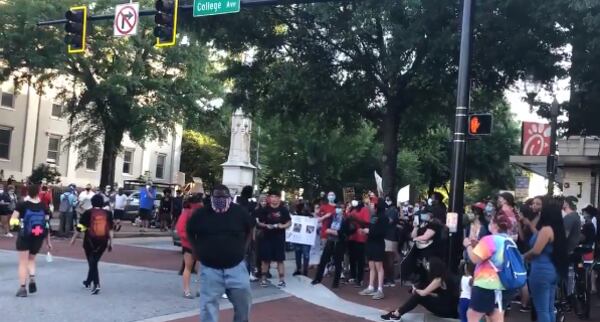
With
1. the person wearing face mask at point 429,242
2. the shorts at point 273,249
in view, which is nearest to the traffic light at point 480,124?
the person wearing face mask at point 429,242

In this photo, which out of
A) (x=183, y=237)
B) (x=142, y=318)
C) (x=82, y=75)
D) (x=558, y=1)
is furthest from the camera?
(x=82, y=75)

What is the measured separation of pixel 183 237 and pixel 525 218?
543cm

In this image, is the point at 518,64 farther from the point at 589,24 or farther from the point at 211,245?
the point at 211,245

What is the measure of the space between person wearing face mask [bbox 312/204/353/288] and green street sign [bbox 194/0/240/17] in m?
4.48

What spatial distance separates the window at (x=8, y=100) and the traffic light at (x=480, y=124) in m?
36.4

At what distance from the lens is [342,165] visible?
118ft

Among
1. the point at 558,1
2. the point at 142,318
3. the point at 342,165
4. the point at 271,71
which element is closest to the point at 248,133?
the point at 342,165

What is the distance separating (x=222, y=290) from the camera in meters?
7.06

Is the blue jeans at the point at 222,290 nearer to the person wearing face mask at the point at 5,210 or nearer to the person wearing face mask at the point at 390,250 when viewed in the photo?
the person wearing face mask at the point at 390,250

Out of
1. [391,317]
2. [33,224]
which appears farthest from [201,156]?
[391,317]

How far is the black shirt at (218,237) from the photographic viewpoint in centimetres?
704

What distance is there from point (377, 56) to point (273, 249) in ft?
24.8

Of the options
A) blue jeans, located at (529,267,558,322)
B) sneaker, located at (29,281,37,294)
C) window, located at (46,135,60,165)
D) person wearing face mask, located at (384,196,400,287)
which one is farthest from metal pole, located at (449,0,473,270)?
window, located at (46,135,60,165)

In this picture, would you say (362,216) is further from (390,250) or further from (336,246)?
(390,250)
